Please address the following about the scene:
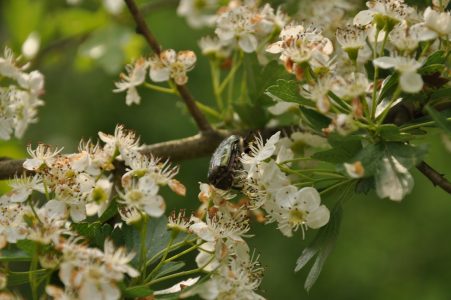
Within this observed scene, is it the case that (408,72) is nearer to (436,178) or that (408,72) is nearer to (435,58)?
(435,58)

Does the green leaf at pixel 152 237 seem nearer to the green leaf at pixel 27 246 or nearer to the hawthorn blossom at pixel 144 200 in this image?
the hawthorn blossom at pixel 144 200

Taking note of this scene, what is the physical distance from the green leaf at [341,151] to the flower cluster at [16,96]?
995 mm

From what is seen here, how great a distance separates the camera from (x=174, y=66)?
2.43m

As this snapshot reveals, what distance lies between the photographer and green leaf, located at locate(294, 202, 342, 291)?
196 centimetres

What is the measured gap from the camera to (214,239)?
197 centimetres

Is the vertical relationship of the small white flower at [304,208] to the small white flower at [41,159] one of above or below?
below

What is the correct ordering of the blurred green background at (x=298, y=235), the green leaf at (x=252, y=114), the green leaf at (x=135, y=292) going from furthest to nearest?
the blurred green background at (x=298, y=235), the green leaf at (x=252, y=114), the green leaf at (x=135, y=292)

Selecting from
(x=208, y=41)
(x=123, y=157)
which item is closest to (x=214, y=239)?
(x=123, y=157)

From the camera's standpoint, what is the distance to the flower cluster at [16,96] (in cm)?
240

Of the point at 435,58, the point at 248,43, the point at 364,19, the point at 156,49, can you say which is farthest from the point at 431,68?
the point at 156,49

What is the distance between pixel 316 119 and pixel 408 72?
0.90 feet

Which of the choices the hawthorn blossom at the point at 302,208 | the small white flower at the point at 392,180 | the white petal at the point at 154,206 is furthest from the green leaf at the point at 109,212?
the small white flower at the point at 392,180

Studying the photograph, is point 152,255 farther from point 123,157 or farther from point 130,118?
point 130,118

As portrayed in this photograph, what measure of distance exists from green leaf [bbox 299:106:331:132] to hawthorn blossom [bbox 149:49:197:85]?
0.52 meters
